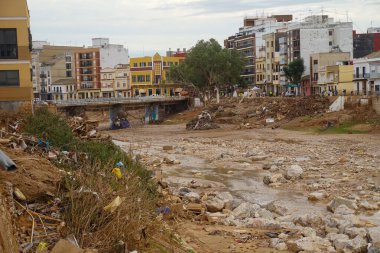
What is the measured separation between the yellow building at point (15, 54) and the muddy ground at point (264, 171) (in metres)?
8.42

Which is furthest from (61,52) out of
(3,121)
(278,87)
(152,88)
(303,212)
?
(303,212)

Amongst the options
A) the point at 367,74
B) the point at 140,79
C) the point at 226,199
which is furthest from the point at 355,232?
the point at 140,79

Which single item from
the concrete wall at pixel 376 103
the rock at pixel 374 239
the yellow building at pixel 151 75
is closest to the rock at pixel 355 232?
the rock at pixel 374 239

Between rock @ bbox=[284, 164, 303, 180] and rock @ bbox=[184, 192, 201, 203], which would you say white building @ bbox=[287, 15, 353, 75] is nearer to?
rock @ bbox=[284, 164, 303, 180]

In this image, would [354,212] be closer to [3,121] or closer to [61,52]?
[3,121]

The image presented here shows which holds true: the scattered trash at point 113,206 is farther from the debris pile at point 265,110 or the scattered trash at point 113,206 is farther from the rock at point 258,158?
the debris pile at point 265,110

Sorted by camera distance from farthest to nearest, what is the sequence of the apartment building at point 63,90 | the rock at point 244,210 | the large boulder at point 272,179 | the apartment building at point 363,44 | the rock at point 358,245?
the apartment building at point 63,90, the apartment building at point 363,44, the large boulder at point 272,179, the rock at point 244,210, the rock at point 358,245

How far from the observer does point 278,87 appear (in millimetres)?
110312

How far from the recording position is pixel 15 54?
36688 mm

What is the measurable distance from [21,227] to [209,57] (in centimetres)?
7815

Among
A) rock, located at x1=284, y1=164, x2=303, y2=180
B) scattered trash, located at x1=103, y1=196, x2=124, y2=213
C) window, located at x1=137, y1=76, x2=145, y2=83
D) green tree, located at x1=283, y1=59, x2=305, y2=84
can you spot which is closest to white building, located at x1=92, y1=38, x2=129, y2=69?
window, located at x1=137, y1=76, x2=145, y2=83

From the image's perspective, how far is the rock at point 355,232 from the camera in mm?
15785

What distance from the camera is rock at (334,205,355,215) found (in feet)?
63.6

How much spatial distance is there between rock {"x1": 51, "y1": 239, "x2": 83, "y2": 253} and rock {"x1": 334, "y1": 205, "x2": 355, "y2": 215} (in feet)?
39.5
